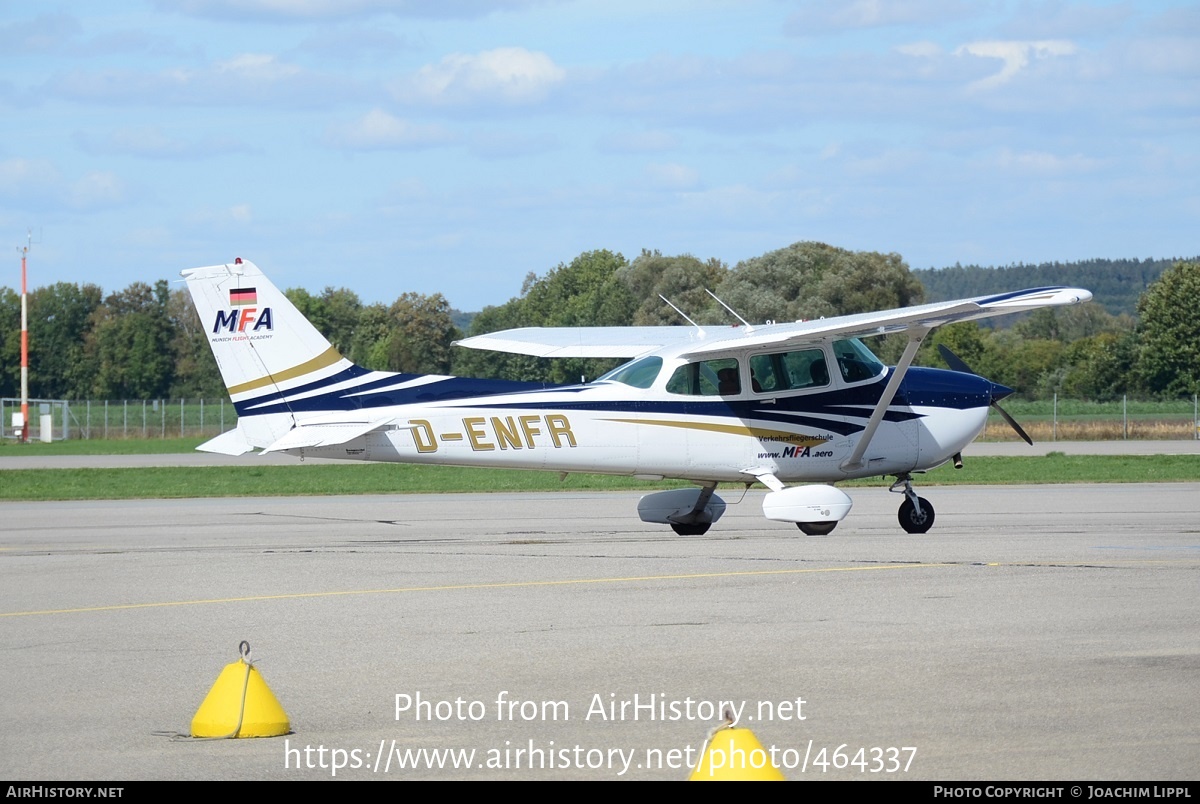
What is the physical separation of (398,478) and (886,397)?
1804 cm

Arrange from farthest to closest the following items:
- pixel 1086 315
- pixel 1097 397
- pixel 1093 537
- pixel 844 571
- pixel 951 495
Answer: pixel 1086 315 < pixel 1097 397 < pixel 951 495 < pixel 1093 537 < pixel 844 571

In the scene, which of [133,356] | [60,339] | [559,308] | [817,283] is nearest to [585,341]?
[817,283]

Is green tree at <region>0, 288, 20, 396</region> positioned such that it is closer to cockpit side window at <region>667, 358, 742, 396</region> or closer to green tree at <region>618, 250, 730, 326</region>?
green tree at <region>618, 250, 730, 326</region>

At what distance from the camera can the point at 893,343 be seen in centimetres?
6356

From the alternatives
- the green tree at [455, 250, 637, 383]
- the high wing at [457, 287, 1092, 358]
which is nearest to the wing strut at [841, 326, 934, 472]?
the high wing at [457, 287, 1092, 358]

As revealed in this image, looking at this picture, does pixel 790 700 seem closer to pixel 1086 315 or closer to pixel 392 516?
pixel 392 516

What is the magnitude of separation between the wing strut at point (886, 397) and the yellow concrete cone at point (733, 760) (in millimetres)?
11396

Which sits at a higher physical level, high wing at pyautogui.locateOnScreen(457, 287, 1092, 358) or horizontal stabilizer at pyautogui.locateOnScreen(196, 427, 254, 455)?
high wing at pyautogui.locateOnScreen(457, 287, 1092, 358)

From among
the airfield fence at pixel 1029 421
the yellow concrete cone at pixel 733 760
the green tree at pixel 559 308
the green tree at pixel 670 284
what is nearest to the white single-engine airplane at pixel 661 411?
the yellow concrete cone at pixel 733 760

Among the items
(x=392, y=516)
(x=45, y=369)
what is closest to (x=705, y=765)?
(x=392, y=516)

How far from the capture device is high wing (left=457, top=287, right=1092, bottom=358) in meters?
14.3

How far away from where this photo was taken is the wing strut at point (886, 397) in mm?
15750

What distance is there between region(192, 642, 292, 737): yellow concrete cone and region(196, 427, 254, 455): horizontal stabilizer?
9193mm
